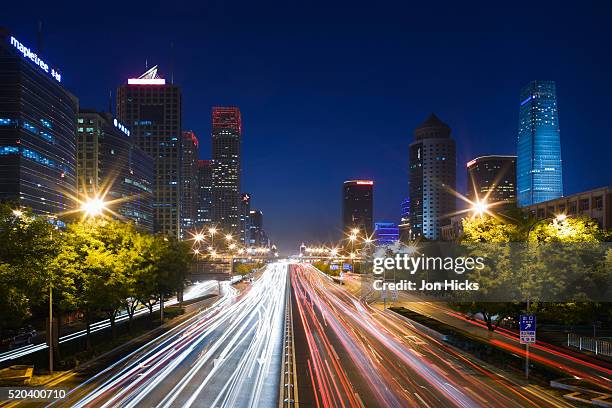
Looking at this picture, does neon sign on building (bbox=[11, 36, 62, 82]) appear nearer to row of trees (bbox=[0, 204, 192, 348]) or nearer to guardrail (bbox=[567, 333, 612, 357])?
row of trees (bbox=[0, 204, 192, 348])

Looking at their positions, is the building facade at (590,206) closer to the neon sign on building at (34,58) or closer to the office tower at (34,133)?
the office tower at (34,133)

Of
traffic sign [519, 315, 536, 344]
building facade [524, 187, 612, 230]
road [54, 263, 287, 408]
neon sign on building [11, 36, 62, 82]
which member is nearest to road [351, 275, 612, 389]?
traffic sign [519, 315, 536, 344]

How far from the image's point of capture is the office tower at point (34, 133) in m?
125

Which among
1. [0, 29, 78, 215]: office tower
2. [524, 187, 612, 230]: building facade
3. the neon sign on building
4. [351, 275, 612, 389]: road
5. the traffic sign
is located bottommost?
[351, 275, 612, 389]: road

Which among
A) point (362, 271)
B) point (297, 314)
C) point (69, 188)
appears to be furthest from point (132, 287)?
point (69, 188)

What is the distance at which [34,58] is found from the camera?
13800 cm

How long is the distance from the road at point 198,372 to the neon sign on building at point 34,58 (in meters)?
118

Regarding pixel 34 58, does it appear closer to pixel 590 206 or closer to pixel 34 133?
pixel 34 133

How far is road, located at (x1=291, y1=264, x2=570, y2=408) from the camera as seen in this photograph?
24.8m

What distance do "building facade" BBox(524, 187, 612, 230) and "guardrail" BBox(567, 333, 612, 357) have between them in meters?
24.5

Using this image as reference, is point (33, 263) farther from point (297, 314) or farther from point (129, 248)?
point (297, 314)

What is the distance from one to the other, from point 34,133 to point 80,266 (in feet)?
389

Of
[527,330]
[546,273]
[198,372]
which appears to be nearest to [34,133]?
[198,372]

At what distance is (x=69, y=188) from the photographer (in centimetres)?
15475
